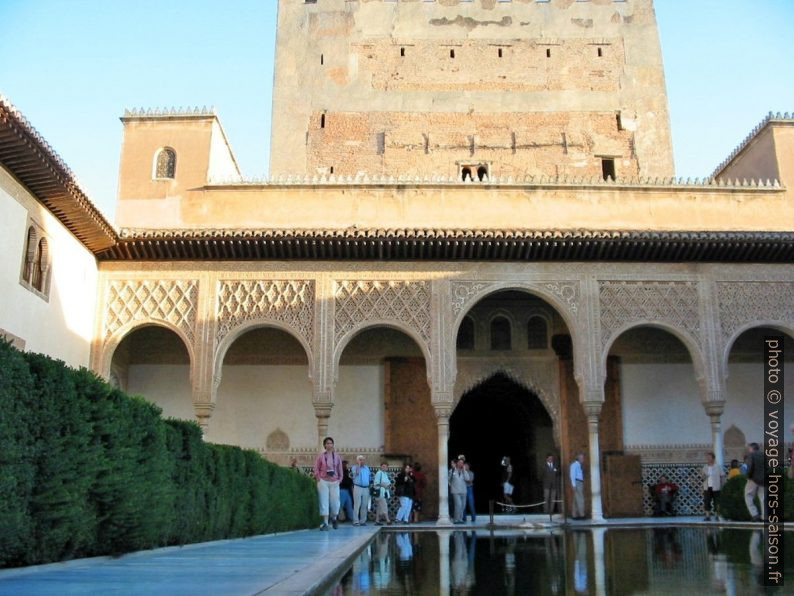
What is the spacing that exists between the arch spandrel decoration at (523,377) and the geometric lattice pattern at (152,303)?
16.6 ft

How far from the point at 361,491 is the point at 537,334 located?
533 cm

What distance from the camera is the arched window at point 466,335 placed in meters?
15.9

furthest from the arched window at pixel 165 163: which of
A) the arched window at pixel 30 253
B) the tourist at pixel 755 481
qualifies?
the tourist at pixel 755 481

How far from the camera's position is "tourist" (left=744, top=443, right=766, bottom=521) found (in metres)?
10.3

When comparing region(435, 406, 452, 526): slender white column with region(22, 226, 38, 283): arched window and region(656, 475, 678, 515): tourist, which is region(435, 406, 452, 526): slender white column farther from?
region(22, 226, 38, 283): arched window

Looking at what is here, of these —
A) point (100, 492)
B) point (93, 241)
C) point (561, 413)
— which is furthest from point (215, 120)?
point (100, 492)

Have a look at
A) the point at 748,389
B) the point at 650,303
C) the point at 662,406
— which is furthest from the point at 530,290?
the point at 748,389

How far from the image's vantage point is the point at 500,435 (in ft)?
66.2

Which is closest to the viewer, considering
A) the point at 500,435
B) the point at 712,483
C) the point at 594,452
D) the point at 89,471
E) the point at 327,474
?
the point at 89,471

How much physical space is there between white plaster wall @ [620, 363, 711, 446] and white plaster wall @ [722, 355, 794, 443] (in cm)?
53

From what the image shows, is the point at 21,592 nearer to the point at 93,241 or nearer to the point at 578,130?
the point at 93,241

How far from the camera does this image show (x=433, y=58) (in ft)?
71.5

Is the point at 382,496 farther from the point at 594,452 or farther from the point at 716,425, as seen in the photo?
the point at 716,425

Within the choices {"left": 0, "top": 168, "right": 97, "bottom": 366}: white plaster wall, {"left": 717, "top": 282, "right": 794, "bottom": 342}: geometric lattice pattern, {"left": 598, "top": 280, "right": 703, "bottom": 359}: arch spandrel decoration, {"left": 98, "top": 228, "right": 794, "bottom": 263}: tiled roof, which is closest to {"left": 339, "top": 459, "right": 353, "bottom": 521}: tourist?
{"left": 98, "top": 228, "right": 794, "bottom": 263}: tiled roof
